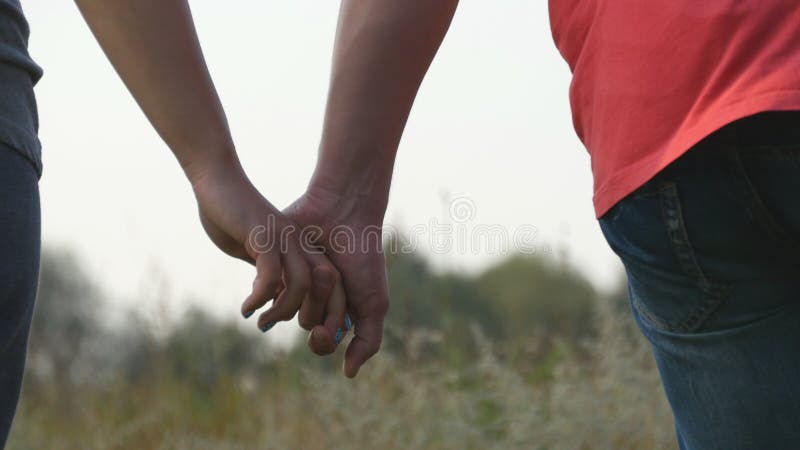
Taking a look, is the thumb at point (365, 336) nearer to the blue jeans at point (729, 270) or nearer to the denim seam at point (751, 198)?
the blue jeans at point (729, 270)

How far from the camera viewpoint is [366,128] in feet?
5.21

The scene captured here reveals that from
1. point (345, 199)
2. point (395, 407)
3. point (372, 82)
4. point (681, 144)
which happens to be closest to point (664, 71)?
point (681, 144)

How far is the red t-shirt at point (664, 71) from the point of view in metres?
1.01

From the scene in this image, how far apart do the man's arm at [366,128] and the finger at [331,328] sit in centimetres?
3

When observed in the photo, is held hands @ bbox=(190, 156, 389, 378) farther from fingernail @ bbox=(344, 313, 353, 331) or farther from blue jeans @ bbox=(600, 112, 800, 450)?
blue jeans @ bbox=(600, 112, 800, 450)

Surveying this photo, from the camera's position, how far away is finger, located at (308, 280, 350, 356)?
1.56 meters

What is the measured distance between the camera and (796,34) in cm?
101

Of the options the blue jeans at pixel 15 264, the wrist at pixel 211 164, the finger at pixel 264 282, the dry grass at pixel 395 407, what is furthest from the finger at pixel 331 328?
the dry grass at pixel 395 407

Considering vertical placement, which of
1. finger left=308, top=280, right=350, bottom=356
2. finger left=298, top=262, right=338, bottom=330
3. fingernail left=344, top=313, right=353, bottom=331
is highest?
finger left=298, top=262, right=338, bottom=330

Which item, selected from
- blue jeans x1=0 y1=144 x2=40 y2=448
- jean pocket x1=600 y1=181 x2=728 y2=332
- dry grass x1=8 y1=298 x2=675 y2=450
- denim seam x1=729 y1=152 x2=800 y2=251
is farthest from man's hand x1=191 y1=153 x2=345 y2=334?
dry grass x1=8 y1=298 x2=675 y2=450

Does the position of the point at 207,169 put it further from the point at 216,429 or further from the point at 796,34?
the point at 216,429

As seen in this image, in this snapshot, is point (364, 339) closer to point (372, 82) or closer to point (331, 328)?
point (331, 328)

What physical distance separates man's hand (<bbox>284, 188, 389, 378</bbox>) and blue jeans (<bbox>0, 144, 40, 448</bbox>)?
0.53 meters

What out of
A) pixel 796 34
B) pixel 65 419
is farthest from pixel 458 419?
pixel 796 34
